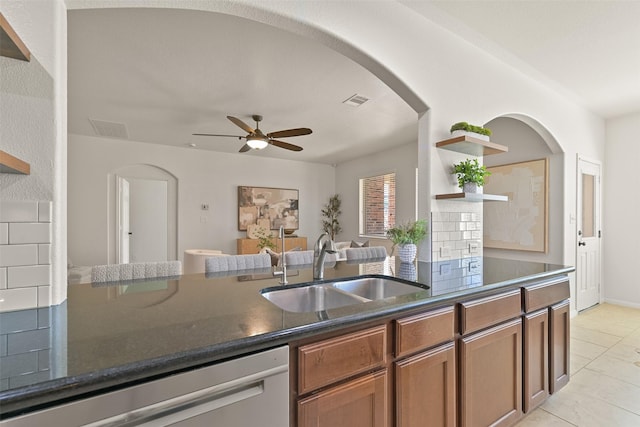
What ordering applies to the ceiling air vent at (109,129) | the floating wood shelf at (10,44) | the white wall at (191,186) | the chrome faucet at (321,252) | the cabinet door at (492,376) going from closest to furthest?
the floating wood shelf at (10,44) < the cabinet door at (492,376) < the chrome faucet at (321,252) < the ceiling air vent at (109,129) < the white wall at (191,186)

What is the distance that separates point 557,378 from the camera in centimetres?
193

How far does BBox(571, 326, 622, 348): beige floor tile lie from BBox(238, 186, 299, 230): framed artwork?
4.46 meters

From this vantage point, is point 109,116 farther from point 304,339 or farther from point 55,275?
point 304,339

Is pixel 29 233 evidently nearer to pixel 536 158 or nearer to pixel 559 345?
pixel 559 345

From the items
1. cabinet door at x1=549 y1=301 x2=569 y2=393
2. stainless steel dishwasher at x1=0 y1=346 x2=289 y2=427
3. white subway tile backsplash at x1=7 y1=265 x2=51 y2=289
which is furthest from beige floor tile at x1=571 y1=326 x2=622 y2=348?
white subway tile backsplash at x1=7 y1=265 x2=51 y2=289

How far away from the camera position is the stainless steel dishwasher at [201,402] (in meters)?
0.67

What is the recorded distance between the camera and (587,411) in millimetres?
1951

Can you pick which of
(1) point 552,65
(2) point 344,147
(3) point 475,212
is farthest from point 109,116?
(1) point 552,65

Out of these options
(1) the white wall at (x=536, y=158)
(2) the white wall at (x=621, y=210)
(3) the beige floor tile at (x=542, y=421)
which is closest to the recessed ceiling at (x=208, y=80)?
(1) the white wall at (x=536, y=158)

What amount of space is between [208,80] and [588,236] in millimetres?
4880

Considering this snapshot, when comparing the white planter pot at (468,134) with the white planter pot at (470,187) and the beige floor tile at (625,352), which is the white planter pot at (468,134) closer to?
the white planter pot at (470,187)

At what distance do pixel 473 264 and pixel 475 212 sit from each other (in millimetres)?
533

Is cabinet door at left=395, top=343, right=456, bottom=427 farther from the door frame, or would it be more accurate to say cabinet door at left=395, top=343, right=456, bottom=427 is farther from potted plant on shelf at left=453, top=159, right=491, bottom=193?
the door frame

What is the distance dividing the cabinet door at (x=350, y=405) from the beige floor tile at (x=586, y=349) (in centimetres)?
268
